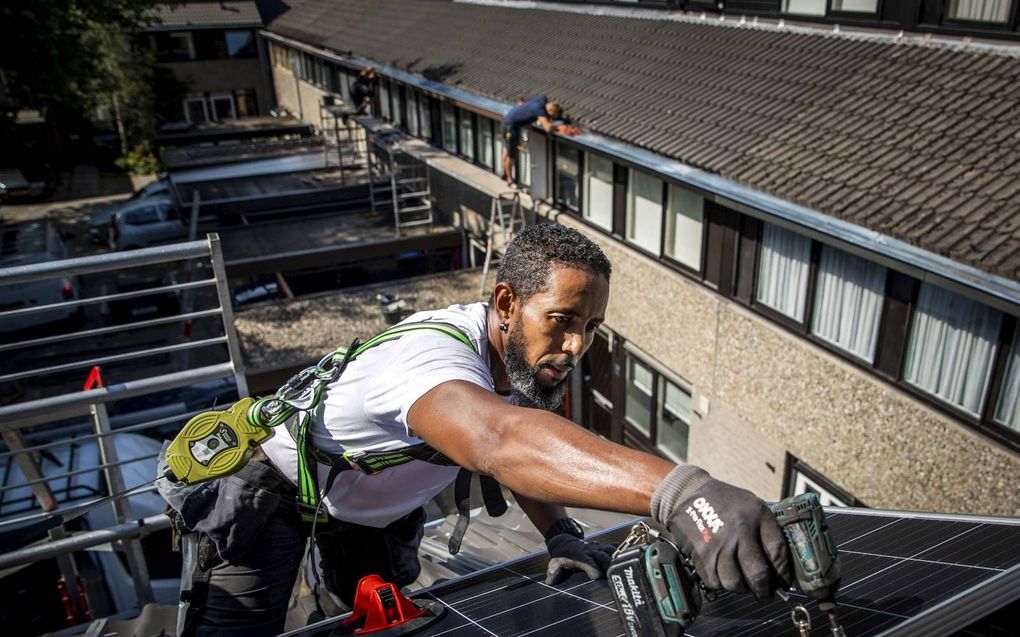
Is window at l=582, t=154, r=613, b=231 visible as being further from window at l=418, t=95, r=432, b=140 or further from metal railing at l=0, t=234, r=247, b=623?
window at l=418, t=95, r=432, b=140

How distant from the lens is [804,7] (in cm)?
1080

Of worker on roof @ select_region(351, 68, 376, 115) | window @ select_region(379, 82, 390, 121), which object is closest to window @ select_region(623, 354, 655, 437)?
worker on roof @ select_region(351, 68, 376, 115)

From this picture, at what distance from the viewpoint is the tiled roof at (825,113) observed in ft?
21.0

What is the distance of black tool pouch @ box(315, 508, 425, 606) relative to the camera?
359 centimetres

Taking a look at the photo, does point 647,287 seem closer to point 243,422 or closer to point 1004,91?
point 1004,91

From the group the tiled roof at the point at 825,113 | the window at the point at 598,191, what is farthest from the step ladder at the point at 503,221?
the window at the point at 598,191

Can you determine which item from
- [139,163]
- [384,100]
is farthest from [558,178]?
[139,163]

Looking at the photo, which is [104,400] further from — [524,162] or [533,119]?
[524,162]

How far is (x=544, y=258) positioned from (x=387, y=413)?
745 millimetres

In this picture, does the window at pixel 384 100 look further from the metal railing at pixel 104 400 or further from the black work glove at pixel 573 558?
the black work glove at pixel 573 558

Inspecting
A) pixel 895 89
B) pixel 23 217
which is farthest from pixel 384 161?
pixel 895 89

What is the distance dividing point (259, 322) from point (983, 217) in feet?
39.2

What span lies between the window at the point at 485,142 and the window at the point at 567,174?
3.51 meters

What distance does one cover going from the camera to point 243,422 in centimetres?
312
